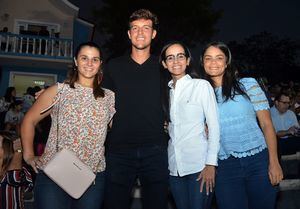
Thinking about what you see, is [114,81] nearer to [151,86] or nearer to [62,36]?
[151,86]

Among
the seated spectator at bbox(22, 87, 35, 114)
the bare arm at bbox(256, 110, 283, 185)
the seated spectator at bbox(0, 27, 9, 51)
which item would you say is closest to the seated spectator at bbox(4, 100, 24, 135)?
the seated spectator at bbox(22, 87, 35, 114)

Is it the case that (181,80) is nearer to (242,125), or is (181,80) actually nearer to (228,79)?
(228,79)

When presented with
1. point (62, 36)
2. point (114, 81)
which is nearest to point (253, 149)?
point (114, 81)

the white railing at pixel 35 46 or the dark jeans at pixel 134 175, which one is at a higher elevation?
the white railing at pixel 35 46

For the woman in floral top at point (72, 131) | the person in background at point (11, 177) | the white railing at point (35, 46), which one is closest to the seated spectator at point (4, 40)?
the white railing at point (35, 46)

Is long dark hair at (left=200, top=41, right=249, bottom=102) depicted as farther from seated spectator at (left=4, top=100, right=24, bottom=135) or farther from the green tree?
the green tree

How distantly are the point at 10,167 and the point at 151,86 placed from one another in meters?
1.74

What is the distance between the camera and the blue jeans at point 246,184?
280cm

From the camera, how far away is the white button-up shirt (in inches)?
108

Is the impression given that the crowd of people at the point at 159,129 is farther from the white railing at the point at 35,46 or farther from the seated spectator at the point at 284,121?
the white railing at the point at 35,46

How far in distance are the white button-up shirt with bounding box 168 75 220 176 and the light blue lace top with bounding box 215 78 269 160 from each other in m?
0.18

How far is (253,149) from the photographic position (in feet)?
9.44

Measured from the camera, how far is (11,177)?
3457mm

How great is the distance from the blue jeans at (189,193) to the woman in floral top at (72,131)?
24.6 inches
